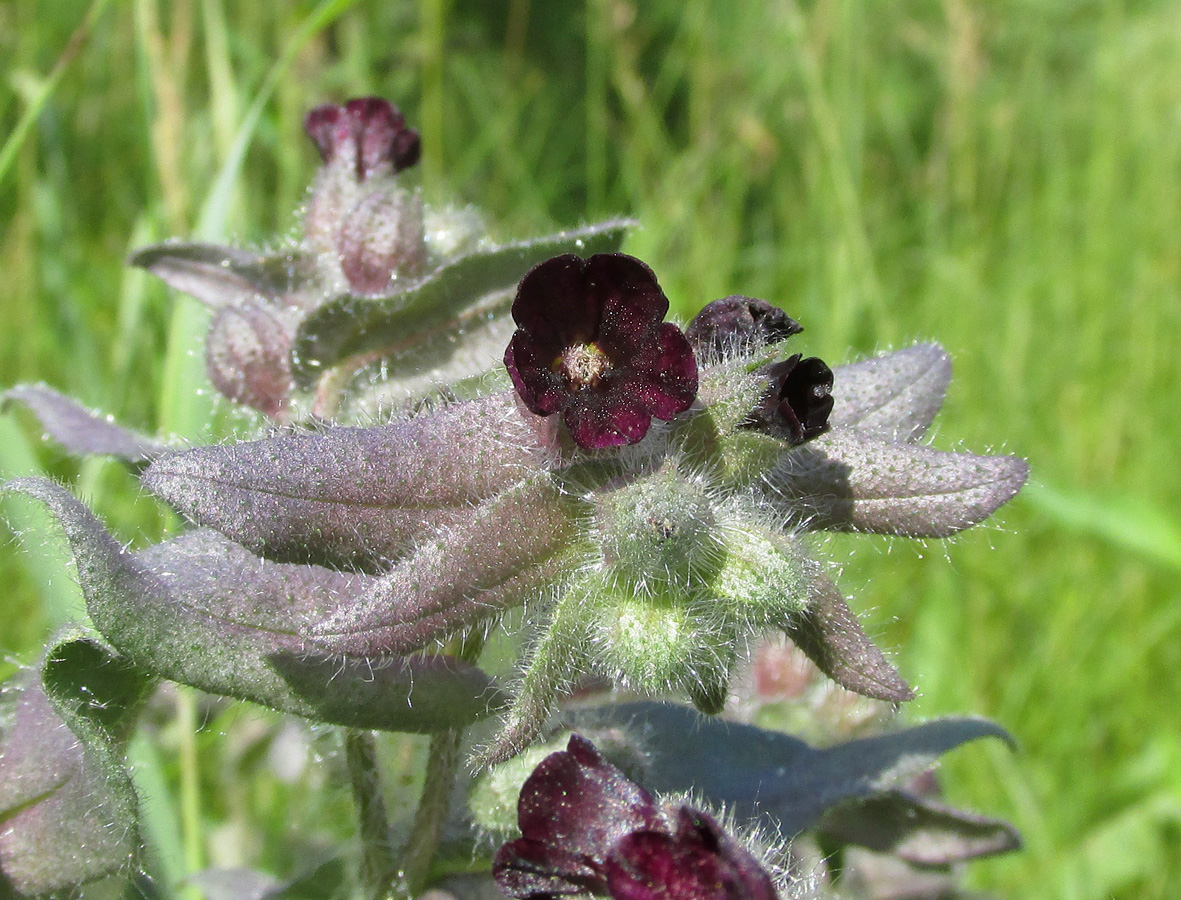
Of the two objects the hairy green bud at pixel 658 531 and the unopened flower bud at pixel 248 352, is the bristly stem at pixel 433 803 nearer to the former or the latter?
the hairy green bud at pixel 658 531

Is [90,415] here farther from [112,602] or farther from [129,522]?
[129,522]

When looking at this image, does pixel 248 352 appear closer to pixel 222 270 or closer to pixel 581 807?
pixel 222 270

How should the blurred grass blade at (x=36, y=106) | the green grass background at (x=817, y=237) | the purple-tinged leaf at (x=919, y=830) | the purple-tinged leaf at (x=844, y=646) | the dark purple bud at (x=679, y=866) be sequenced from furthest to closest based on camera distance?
the green grass background at (x=817, y=237), the blurred grass blade at (x=36, y=106), the purple-tinged leaf at (x=919, y=830), the purple-tinged leaf at (x=844, y=646), the dark purple bud at (x=679, y=866)

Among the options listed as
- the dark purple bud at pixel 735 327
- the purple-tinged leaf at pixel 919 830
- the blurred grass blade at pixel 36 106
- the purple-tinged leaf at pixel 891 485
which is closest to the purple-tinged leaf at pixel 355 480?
the dark purple bud at pixel 735 327

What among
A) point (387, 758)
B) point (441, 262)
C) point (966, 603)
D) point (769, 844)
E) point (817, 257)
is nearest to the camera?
point (769, 844)

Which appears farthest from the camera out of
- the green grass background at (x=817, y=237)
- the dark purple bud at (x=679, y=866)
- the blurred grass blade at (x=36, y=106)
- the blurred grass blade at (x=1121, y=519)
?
the green grass background at (x=817, y=237)

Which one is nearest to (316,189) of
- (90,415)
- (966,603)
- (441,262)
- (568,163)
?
(441,262)

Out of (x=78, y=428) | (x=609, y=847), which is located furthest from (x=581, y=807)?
(x=78, y=428)
